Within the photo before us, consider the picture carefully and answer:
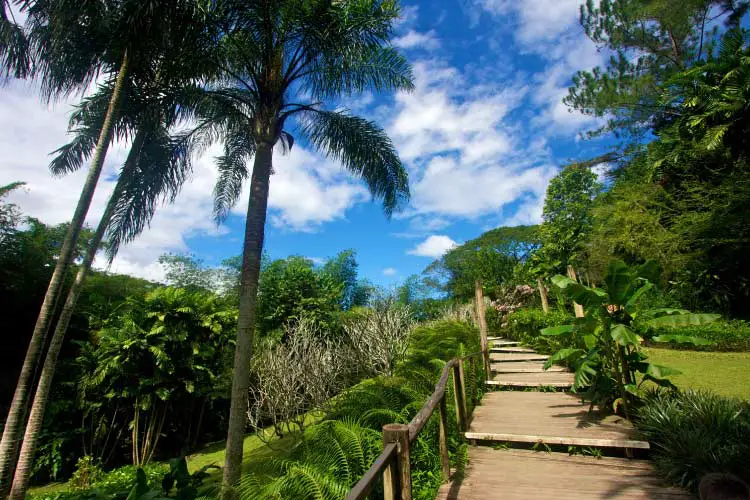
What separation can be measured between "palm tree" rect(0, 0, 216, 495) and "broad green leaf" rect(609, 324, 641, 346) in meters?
A: 7.72

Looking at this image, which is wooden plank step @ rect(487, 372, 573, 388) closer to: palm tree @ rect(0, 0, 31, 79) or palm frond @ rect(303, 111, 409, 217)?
palm frond @ rect(303, 111, 409, 217)

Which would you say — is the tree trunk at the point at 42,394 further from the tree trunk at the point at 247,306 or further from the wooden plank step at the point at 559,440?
the wooden plank step at the point at 559,440

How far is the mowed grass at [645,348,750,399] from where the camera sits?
6.80 metres

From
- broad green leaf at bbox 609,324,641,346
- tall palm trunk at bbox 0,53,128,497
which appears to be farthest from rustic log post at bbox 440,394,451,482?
tall palm trunk at bbox 0,53,128,497

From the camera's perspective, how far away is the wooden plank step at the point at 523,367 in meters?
8.28

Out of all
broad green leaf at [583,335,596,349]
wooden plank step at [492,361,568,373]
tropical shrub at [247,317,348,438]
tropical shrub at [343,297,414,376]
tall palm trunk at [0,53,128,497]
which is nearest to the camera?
broad green leaf at [583,335,596,349]

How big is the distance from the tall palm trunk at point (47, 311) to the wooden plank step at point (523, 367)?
9.41 m

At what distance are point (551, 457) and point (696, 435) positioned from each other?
1.43 meters

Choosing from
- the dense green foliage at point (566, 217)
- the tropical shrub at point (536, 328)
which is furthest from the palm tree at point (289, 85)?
the dense green foliage at point (566, 217)

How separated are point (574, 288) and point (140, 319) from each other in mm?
10460

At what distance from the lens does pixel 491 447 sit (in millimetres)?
4406

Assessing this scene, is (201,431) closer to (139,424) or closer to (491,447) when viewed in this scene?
(139,424)

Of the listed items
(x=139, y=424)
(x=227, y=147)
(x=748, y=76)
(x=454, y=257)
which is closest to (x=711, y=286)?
(x=748, y=76)

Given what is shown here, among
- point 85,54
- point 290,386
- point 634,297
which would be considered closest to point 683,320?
point 634,297
